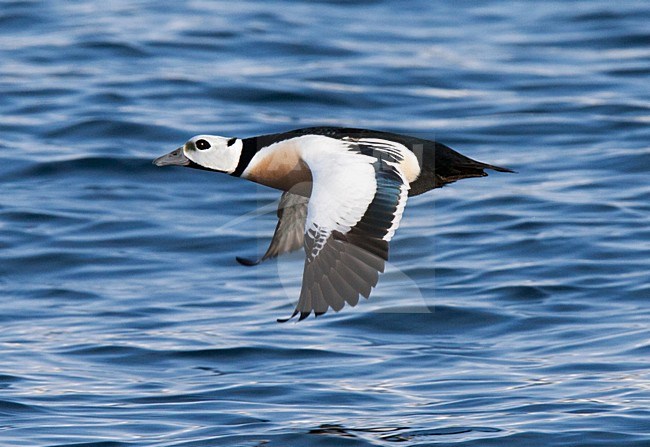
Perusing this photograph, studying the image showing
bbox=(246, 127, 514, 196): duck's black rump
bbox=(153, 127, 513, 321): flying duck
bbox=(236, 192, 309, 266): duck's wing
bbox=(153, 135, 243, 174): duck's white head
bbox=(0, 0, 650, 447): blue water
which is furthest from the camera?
bbox=(236, 192, 309, 266): duck's wing

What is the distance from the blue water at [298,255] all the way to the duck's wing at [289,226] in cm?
65

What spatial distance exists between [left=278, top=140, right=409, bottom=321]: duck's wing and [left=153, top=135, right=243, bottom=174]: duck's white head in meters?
0.78

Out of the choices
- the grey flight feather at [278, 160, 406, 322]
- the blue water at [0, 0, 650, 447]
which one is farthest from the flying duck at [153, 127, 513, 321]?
the blue water at [0, 0, 650, 447]

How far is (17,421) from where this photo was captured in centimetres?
739

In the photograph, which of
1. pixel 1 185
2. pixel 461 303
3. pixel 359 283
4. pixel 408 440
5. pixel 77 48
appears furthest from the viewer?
pixel 77 48

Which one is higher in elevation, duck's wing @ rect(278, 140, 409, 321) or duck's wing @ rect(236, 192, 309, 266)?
duck's wing @ rect(278, 140, 409, 321)

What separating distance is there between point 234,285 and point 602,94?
18.8 feet

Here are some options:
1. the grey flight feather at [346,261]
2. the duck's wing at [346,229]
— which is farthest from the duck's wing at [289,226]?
the grey flight feather at [346,261]

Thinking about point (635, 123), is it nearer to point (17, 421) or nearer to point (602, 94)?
point (602, 94)

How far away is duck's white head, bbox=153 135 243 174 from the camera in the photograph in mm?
7715

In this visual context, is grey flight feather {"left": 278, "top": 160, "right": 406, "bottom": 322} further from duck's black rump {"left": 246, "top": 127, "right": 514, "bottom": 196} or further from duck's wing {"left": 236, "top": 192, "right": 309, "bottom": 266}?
duck's wing {"left": 236, "top": 192, "right": 309, "bottom": 266}

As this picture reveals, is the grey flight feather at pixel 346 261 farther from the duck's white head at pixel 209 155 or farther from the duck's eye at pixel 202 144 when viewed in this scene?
the duck's eye at pixel 202 144

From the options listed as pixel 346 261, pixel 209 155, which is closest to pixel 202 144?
pixel 209 155

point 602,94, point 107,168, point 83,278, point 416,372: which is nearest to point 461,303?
point 416,372
